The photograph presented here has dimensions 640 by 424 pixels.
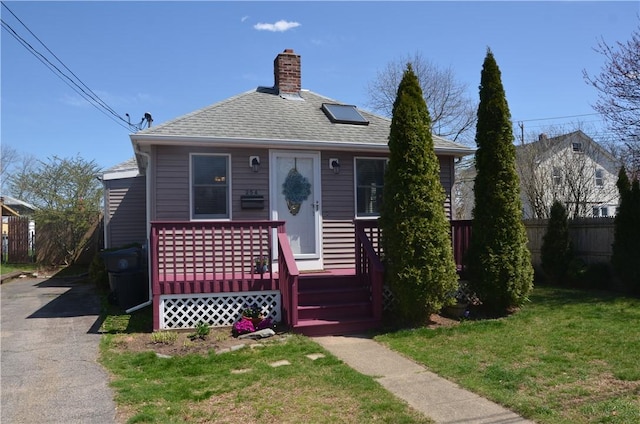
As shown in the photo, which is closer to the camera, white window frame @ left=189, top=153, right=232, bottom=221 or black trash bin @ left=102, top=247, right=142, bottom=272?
white window frame @ left=189, top=153, right=232, bottom=221

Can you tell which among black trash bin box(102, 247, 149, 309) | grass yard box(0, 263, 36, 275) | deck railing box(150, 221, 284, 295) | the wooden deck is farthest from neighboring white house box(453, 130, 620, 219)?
grass yard box(0, 263, 36, 275)

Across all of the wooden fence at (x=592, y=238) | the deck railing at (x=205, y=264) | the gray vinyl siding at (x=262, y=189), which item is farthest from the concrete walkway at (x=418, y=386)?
the wooden fence at (x=592, y=238)

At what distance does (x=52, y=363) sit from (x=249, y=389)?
270 centimetres

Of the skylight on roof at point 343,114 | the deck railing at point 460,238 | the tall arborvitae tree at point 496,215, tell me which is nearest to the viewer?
the tall arborvitae tree at point 496,215

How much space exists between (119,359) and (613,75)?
39.3 feet

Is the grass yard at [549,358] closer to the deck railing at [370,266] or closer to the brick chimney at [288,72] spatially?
the deck railing at [370,266]

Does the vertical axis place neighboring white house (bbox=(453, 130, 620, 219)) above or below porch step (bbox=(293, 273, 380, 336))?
above

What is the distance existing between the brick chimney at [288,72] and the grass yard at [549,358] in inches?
261

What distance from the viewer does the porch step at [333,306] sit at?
7.24 metres

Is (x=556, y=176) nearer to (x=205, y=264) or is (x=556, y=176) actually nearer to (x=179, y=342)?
(x=205, y=264)

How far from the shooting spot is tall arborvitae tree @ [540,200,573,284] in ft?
40.0

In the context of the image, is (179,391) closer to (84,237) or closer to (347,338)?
(347,338)

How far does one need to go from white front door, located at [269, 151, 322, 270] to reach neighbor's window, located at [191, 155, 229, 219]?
2.83 ft

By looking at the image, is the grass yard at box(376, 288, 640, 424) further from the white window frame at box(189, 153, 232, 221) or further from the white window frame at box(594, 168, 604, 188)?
the white window frame at box(594, 168, 604, 188)
